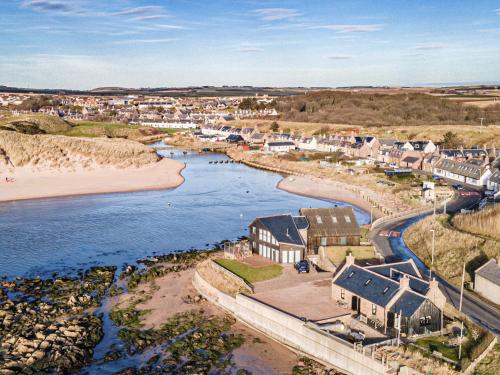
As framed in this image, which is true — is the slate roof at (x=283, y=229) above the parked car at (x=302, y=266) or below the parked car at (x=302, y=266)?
above

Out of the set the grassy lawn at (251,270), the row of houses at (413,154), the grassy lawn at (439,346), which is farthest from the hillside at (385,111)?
the grassy lawn at (439,346)

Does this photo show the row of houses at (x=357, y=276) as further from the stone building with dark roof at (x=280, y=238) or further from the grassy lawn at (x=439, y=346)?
the grassy lawn at (x=439, y=346)

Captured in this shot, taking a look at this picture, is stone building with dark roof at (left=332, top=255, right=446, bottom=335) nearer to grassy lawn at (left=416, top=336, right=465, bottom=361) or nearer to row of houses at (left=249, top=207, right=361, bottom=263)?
grassy lawn at (left=416, top=336, right=465, bottom=361)

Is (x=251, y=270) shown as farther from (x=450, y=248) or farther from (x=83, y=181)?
(x=83, y=181)

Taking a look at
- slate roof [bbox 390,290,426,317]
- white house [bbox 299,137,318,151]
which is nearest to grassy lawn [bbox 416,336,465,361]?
slate roof [bbox 390,290,426,317]

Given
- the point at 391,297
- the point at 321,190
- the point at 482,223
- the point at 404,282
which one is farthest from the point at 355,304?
the point at 321,190

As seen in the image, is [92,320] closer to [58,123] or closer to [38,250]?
[38,250]

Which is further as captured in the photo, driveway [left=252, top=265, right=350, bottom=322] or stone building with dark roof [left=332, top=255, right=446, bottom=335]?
driveway [left=252, top=265, right=350, bottom=322]

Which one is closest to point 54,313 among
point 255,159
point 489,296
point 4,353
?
point 4,353
